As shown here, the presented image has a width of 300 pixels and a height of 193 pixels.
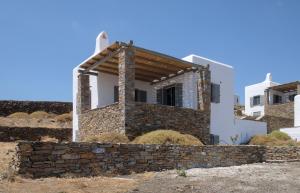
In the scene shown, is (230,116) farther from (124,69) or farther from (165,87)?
(124,69)

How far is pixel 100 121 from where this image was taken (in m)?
Result: 19.3

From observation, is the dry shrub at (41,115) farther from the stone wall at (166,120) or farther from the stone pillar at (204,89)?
the stone wall at (166,120)

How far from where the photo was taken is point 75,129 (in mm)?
23047

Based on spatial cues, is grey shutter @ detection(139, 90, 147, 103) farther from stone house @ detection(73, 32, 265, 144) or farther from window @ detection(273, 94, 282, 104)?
window @ detection(273, 94, 282, 104)

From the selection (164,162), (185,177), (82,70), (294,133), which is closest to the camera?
(185,177)

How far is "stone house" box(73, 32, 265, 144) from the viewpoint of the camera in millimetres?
17859

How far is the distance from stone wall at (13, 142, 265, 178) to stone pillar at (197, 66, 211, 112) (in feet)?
16.1

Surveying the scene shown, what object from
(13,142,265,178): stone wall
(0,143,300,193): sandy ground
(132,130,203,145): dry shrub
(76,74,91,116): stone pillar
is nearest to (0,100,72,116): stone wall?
(76,74,91,116): stone pillar

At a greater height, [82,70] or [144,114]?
[82,70]

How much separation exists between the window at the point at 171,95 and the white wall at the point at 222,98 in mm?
1917

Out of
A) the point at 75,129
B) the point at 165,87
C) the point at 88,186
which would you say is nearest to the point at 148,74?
the point at 165,87

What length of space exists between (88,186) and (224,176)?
4.88 meters

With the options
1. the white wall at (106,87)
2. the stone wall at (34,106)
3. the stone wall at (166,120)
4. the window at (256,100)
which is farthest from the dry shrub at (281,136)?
the stone wall at (34,106)

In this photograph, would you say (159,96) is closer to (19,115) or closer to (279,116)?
(19,115)
